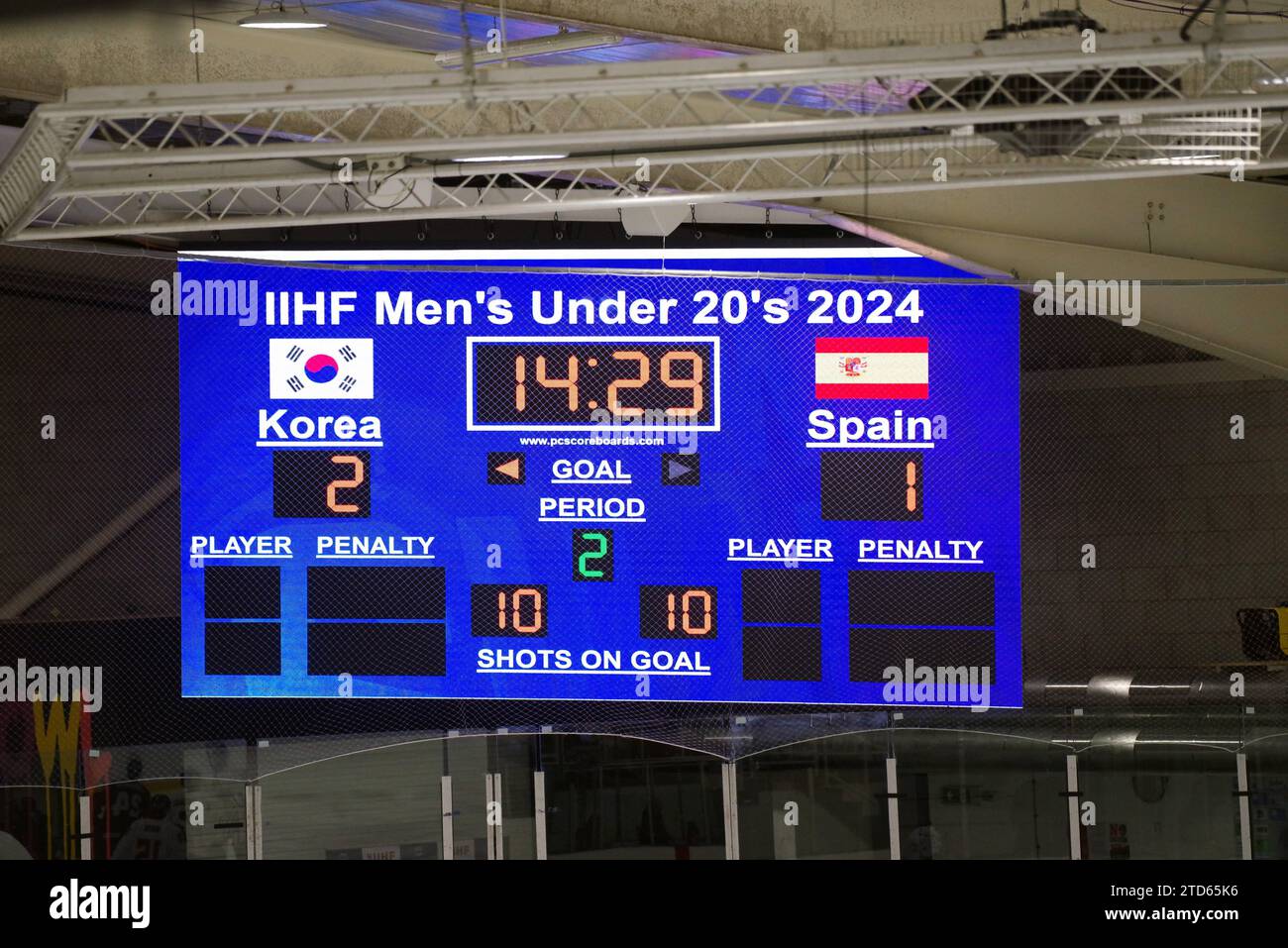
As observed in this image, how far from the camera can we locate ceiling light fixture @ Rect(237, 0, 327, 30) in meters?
7.63

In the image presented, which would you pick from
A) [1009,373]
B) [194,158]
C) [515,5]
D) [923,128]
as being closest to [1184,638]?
[1009,373]

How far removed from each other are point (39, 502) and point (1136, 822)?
6.73 metres

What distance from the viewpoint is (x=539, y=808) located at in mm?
7676

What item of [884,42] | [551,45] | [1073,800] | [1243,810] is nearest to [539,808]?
[1073,800]

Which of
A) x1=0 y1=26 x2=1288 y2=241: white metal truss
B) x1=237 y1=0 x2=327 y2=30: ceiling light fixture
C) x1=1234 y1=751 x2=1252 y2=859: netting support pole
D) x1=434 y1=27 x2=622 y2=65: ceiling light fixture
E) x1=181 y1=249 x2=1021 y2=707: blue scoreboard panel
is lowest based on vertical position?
x1=1234 y1=751 x2=1252 y2=859: netting support pole

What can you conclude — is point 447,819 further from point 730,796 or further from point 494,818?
point 730,796

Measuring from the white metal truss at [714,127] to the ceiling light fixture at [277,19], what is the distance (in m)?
0.41

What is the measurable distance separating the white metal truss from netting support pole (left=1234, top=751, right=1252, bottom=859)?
244cm

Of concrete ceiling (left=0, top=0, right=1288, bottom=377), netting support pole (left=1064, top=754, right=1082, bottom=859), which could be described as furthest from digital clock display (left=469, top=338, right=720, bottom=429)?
netting support pole (left=1064, top=754, right=1082, bottom=859)

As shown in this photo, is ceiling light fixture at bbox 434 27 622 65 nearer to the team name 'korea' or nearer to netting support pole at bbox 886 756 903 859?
the team name 'korea'

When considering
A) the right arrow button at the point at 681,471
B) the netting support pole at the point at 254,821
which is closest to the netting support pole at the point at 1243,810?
the right arrow button at the point at 681,471

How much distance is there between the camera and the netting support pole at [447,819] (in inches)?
299
